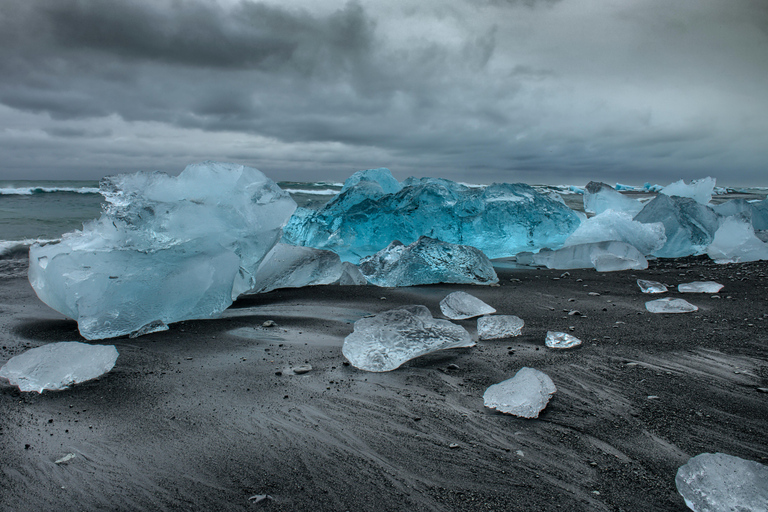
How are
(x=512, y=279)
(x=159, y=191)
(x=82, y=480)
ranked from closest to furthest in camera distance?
(x=82, y=480), (x=159, y=191), (x=512, y=279)

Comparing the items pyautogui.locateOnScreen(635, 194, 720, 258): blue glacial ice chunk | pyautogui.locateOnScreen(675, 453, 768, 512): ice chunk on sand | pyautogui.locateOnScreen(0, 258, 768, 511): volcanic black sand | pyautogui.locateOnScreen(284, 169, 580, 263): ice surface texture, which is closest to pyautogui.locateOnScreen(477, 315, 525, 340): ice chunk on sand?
pyautogui.locateOnScreen(0, 258, 768, 511): volcanic black sand

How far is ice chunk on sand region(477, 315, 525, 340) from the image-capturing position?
2305 mm

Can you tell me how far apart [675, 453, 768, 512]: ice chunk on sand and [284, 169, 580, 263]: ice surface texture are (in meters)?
4.61

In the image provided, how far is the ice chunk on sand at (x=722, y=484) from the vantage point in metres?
1.02

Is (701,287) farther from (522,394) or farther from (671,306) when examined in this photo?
(522,394)

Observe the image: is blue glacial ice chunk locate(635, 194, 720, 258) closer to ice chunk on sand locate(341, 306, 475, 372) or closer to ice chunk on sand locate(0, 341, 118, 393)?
ice chunk on sand locate(341, 306, 475, 372)

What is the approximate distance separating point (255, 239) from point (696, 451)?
276 centimetres

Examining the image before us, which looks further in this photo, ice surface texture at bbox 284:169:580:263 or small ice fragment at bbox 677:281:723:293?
ice surface texture at bbox 284:169:580:263

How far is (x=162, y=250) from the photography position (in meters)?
2.69

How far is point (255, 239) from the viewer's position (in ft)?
10.4

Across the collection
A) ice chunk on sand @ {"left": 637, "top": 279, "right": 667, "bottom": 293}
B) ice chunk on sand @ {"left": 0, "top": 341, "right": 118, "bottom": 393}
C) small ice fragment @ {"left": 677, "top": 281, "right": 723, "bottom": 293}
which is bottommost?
ice chunk on sand @ {"left": 0, "top": 341, "right": 118, "bottom": 393}

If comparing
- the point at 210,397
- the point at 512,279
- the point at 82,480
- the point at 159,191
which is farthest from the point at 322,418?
the point at 512,279

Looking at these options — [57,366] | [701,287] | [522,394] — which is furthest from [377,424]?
[701,287]

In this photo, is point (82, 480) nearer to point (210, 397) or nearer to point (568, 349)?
point (210, 397)
